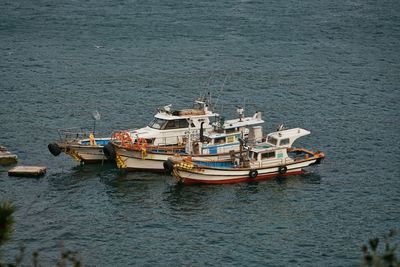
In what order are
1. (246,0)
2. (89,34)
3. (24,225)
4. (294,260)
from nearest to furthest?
(294,260) → (24,225) → (89,34) → (246,0)

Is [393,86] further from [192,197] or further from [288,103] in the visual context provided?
[192,197]

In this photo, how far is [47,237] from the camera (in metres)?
55.4

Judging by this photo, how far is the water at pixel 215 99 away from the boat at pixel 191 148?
1.29m

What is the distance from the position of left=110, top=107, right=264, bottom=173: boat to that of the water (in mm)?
1292

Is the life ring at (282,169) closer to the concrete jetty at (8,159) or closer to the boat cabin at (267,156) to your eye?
the boat cabin at (267,156)

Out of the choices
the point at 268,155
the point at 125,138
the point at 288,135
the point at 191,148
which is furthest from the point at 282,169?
the point at 125,138

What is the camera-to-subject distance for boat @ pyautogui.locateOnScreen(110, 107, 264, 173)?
226 feet

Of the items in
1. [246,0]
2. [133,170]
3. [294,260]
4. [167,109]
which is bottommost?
[294,260]

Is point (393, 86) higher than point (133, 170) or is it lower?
higher

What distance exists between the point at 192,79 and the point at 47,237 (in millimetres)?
49005

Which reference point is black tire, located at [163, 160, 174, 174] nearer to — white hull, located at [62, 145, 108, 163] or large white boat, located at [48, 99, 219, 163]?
large white boat, located at [48, 99, 219, 163]

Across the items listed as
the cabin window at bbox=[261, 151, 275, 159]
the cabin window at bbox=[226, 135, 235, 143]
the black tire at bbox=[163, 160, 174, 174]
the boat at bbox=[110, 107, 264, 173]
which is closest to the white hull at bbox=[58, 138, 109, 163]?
the boat at bbox=[110, 107, 264, 173]

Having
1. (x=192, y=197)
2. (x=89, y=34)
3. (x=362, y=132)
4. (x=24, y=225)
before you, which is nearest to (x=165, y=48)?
(x=89, y=34)

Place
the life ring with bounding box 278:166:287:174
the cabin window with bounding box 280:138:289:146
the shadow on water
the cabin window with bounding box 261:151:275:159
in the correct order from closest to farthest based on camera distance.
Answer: the shadow on water < the life ring with bounding box 278:166:287:174 < the cabin window with bounding box 261:151:275:159 < the cabin window with bounding box 280:138:289:146
